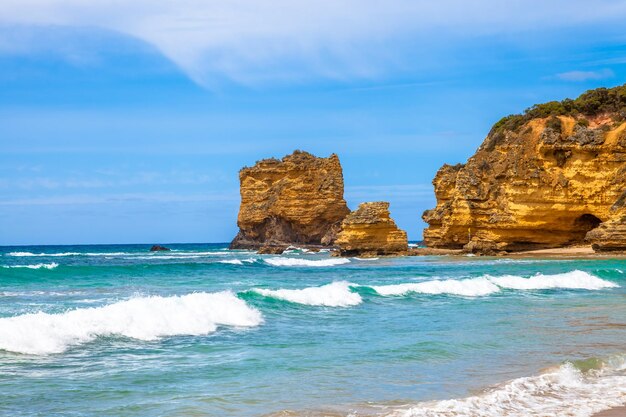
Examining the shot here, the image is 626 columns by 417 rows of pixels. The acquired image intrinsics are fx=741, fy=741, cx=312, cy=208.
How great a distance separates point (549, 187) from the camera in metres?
45.8

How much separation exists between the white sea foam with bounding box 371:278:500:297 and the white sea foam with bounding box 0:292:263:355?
6.78m

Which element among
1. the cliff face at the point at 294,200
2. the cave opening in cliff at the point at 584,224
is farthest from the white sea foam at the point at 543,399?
the cliff face at the point at 294,200

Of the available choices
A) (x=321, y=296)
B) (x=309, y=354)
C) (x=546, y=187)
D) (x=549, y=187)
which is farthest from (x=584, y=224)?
(x=309, y=354)

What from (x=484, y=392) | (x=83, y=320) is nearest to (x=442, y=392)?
(x=484, y=392)

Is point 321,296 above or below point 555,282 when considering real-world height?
above

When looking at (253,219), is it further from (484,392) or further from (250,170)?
(484,392)

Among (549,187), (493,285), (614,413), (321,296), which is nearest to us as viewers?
(614,413)

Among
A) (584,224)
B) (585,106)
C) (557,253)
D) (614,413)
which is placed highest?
(585,106)

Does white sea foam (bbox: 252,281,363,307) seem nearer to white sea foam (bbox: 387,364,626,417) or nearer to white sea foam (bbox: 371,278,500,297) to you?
white sea foam (bbox: 371,278,500,297)

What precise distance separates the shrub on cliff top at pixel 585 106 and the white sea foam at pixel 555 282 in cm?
2479

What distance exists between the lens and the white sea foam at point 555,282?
81.1 ft

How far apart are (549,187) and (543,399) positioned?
3958cm

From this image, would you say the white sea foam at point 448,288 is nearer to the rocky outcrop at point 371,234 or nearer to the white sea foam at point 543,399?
the white sea foam at point 543,399

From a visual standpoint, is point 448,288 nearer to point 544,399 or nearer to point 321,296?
point 321,296
